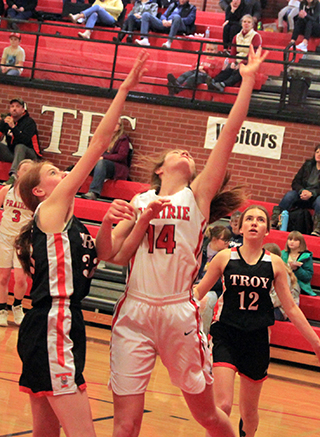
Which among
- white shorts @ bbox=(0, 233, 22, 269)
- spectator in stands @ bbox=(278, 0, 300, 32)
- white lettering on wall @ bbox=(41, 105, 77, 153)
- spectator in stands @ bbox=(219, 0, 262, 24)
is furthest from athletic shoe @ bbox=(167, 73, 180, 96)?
white shorts @ bbox=(0, 233, 22, 269)

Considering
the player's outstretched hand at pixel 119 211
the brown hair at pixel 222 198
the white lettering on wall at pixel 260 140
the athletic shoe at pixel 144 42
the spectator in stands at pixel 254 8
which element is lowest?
the player's outstretched hand at pixel 119 211

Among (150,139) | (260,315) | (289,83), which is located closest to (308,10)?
(289,83)

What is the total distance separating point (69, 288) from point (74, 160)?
8.51 meters

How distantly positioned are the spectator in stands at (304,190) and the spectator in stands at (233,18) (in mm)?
3496

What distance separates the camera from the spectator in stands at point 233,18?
36.7 feet

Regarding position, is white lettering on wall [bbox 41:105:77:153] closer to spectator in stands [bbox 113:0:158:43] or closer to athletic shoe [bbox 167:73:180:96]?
athletic shoe [bbox 167:73:180:96]

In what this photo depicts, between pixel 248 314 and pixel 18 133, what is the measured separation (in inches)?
280

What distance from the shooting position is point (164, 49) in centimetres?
1020

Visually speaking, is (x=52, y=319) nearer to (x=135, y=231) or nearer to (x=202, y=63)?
(x=135, y=231)

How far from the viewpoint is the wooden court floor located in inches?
164

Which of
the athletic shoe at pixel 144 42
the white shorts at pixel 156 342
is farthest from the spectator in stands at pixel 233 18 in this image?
the white shorts at pixel 156 342

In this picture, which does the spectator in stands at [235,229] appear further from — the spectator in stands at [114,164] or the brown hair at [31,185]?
the brown hair at [31,185]

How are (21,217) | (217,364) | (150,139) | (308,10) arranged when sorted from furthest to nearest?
1. (308,10)
2. (150,139)
3. (21,217)
4. (217,364)

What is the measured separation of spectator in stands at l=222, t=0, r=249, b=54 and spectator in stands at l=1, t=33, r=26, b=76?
3.89 meters
